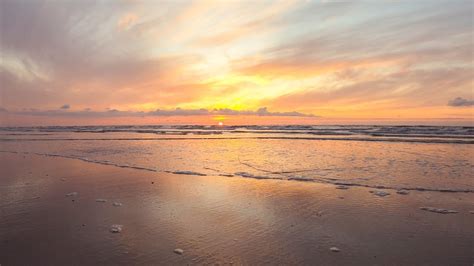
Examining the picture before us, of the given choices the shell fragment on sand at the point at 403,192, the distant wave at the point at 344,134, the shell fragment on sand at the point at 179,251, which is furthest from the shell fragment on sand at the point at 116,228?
the distant wave at the point at 344,134

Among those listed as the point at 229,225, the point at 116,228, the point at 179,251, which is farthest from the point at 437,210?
the point at 116,228

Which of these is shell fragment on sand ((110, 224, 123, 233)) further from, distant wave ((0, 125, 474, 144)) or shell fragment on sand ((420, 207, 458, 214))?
distant wave ((0, 125, 474, 144))

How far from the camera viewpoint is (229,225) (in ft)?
22.6

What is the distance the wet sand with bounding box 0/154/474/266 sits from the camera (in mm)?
5383

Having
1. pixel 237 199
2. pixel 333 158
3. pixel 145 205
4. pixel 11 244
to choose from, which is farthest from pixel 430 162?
pixel 11 244

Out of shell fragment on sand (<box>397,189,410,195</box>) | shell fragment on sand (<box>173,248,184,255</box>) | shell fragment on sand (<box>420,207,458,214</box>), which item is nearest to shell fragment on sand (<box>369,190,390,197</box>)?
shell fragment on sand (<box>397,189,410,195</box>)

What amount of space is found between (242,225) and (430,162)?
13.9 metres

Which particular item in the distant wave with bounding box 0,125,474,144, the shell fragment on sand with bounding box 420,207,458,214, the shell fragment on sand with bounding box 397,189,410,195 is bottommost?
the shell fragment on sand with bounding box 420,207,458,214

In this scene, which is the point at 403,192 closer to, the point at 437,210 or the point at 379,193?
the point at 379,193

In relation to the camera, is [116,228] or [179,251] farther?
[116,228]

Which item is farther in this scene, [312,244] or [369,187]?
[369,187]

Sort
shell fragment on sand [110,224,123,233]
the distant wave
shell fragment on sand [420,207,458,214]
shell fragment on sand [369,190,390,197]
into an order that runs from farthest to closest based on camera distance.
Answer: the distant wave → shell fragment on sand [369,190,390,197] → shell fragment on sand [420,207,458,214] → shell fragment on sand [110,224,123,233]

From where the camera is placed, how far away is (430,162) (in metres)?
16.1

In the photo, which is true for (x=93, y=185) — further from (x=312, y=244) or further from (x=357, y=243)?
(x=357, y=243)
